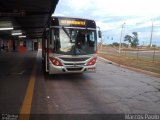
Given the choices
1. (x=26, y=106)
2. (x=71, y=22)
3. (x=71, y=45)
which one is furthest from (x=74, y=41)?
(x=26, y=106)

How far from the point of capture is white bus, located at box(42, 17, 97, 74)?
1659 centimetres

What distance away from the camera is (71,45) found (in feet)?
55.4

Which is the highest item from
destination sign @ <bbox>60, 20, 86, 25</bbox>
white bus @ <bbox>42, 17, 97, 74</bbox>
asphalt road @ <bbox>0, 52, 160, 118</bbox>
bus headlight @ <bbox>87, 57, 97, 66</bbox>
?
destination sign @ <bbox>60, 20, 86, 25</bbox>

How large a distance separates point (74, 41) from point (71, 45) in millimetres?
269

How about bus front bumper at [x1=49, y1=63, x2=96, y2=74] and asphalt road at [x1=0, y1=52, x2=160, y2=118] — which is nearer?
asphalt road at [x1=0, y1=52, x2=160, y2=118]

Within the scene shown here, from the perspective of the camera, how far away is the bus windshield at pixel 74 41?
1669 centimetres

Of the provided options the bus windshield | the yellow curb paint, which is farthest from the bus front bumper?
the yellow curb paint

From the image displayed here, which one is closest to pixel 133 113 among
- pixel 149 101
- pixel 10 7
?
pixel 149 101

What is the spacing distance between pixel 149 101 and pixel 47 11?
17610 mm

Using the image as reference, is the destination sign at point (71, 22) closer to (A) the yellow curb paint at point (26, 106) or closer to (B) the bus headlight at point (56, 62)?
(B) the bus headlight at point (56, 62)

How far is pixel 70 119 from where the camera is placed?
7941mm

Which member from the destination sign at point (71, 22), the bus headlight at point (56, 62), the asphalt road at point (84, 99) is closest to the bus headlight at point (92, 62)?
the bus headlight at point (56, 62)

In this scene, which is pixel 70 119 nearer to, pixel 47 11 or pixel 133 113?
pixel 133 113

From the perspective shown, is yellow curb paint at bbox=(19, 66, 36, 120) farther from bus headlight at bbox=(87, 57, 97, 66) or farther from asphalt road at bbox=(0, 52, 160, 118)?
bus headlight at bbox=(87, 57, 97, 66)
